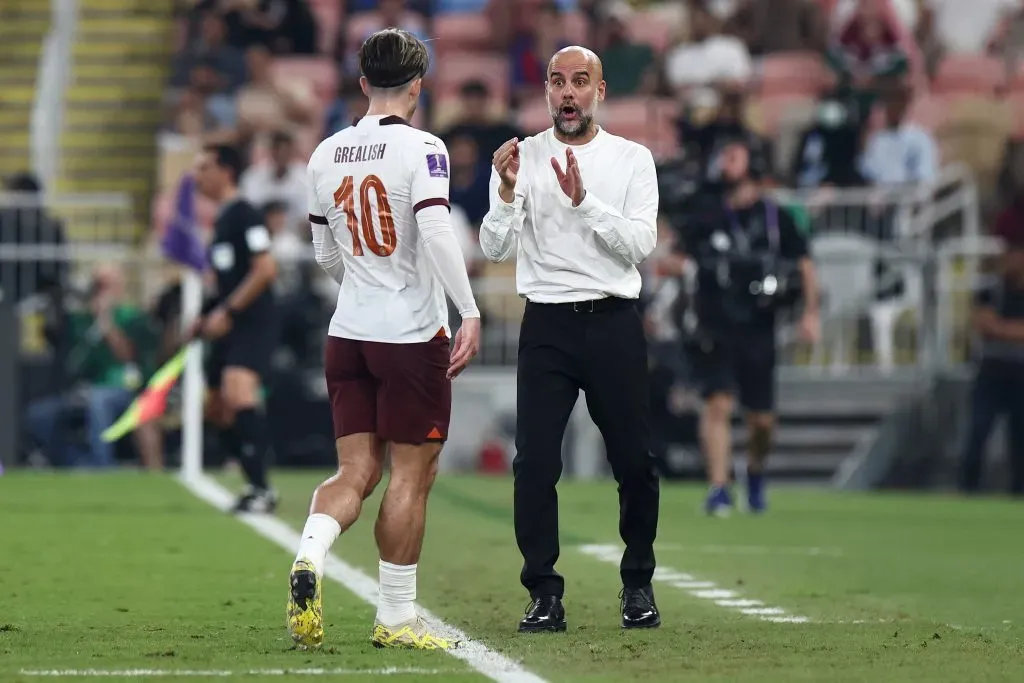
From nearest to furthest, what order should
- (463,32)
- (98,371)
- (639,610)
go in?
(639,610) → (98,371) → (463,32)

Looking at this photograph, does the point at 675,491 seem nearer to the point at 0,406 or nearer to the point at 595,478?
the point at 595,478

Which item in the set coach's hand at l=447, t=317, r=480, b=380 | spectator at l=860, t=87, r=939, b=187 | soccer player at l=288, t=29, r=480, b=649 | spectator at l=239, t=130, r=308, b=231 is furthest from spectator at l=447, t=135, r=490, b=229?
coach's hand at l=447, t=317, r=480, b=380

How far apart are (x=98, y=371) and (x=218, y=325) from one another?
6.11m

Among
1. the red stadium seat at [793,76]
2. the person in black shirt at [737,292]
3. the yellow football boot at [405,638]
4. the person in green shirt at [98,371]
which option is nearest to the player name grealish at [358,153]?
the yellow football boot at [405,638]

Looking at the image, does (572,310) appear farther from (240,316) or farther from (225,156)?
(225,156)

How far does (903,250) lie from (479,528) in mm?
7367

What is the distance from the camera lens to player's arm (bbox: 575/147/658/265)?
7562mm

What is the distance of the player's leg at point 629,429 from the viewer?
25.5 ft

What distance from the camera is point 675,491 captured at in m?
16.5

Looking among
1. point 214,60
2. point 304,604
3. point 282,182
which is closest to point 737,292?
point 304,604

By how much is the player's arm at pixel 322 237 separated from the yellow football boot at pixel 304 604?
51.4 inches

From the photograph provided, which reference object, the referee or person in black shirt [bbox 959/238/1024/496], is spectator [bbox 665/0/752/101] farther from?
the referee

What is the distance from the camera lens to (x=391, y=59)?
7.13m

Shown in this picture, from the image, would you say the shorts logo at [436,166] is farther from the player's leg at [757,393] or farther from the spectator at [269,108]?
the spectator at [269,108]
